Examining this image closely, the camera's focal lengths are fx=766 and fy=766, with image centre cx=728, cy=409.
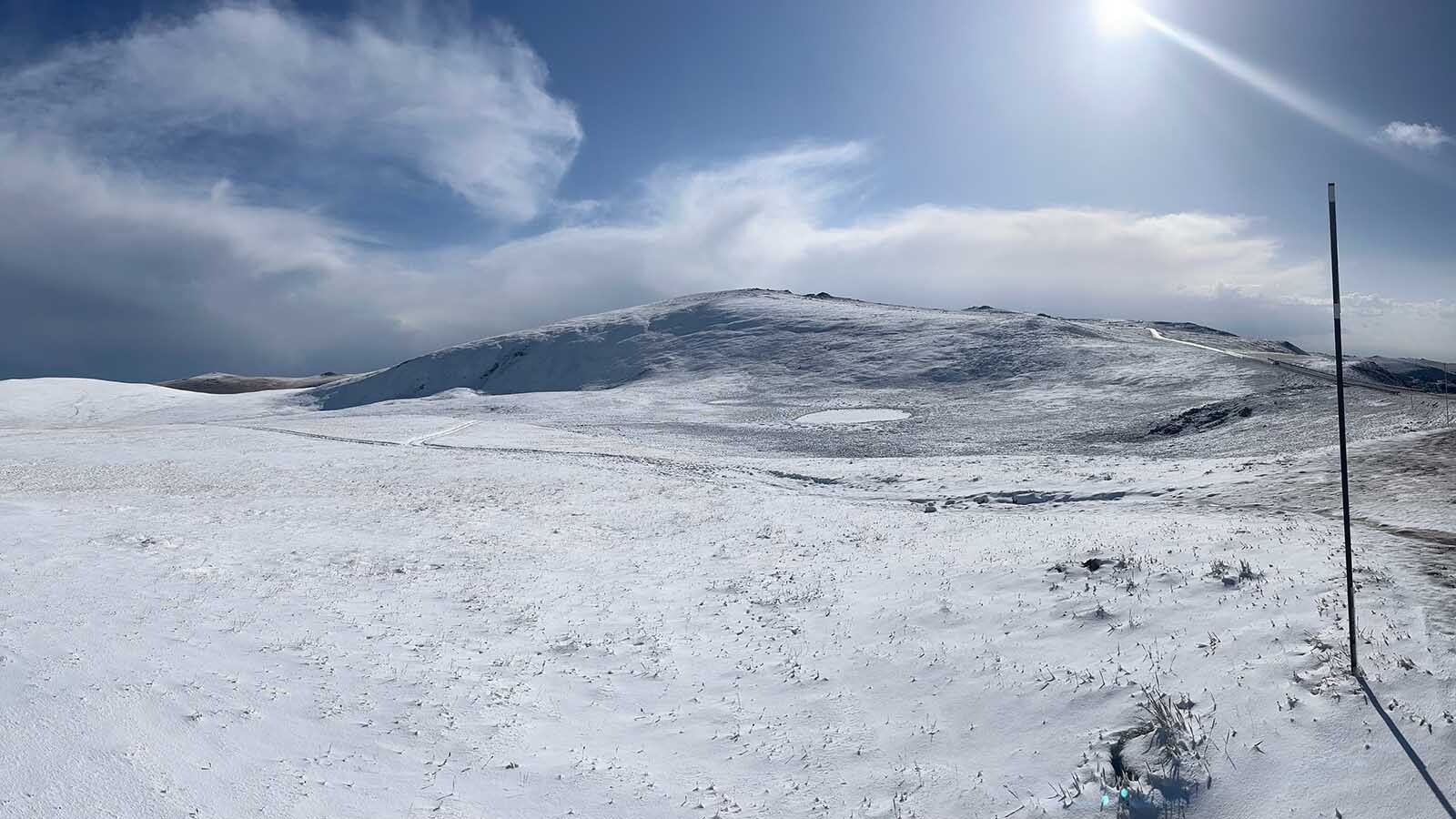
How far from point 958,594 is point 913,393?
185ft

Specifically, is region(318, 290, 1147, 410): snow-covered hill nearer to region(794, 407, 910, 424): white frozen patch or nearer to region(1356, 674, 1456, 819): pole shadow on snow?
region(794, 407, 910, 424): white frozen patch

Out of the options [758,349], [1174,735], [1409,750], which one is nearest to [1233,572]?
[1174,735]

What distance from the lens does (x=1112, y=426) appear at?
46344 millimetres

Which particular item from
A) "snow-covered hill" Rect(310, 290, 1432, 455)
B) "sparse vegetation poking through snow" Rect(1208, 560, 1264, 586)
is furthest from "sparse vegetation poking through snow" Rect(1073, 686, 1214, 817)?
"snow-covered hill" Rect(310, 290, 1432, 455)

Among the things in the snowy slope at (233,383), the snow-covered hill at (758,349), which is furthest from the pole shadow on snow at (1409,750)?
the snowy slope at (233,383)

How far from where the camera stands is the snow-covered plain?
28.4 feet

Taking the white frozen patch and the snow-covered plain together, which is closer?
the snow-covered plain

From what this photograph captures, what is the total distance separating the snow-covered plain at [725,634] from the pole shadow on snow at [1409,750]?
9 centimetres

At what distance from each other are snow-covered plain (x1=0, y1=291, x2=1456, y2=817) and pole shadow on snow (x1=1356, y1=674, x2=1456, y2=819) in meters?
0.09

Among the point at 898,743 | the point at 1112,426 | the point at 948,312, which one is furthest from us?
the point at 948,312

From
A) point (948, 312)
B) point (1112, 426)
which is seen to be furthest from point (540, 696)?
point (948, 312)

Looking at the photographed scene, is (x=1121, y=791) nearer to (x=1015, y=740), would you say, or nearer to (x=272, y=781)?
(x=1015, y=740)

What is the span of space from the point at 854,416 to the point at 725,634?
4605cm

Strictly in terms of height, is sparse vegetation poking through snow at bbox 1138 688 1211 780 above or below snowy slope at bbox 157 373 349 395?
below
